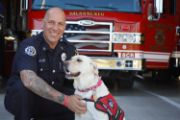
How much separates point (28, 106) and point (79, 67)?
57 cm

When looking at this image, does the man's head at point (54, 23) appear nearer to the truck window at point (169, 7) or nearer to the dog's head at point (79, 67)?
the dog's head at point (79, 67)

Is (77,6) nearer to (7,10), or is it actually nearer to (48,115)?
(48,115)

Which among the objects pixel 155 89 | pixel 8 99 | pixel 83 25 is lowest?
pixel 155 89

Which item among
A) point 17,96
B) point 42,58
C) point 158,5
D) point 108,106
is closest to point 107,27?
point 158,5

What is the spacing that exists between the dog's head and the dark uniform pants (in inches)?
14.5

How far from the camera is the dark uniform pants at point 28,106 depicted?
16.0 ft

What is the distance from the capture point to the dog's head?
4.98 metres

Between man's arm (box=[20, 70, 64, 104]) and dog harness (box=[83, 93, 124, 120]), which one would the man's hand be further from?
dog harness (box=[83, 93, 124, 120])

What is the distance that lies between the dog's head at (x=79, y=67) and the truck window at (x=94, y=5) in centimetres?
602

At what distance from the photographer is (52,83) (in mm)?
5121

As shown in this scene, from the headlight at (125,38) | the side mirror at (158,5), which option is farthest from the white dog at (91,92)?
the side mirror at (158,5)

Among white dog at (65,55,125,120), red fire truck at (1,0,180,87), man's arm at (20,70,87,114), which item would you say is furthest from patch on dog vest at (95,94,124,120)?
red fire truck at (1,0,180,87)

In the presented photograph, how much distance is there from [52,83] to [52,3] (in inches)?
237

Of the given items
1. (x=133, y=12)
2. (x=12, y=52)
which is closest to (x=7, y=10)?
(x=12, y=52)
